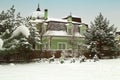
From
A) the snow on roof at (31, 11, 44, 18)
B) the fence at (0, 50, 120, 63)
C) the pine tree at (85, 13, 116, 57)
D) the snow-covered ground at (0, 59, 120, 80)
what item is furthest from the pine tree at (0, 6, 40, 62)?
the snow on roof at (31, 11, 44, 18)

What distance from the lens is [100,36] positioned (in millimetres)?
31234

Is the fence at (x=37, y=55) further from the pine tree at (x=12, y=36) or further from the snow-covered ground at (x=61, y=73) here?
the snow-covered ground at (x=61, y=73)

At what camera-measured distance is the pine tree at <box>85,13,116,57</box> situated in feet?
102

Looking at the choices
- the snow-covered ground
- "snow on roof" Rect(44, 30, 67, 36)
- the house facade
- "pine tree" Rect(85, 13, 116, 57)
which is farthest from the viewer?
the house facade

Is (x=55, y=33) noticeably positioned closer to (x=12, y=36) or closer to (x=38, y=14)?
(x=38, y=14)

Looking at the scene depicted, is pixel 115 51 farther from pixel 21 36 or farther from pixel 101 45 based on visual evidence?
pixel 21 36

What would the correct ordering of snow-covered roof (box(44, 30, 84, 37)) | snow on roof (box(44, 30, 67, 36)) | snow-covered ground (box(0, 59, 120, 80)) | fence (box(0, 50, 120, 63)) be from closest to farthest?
1. snow-covered ground (box(0, 59, 120, 80))
2. fence (box(0, 50, 120, 63))
3. snow on roof (box(44, 30, 67, 36))
4. snow-covered roof (box(44, 30, 84, 37))

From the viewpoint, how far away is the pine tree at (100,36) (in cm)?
3107

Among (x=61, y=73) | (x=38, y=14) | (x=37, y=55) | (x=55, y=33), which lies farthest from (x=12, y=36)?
(x=38, y=14)

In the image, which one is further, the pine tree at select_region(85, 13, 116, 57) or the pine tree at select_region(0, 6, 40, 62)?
the pine tree at select_region(85, 13, 116, 57)

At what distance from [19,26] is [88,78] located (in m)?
12.7

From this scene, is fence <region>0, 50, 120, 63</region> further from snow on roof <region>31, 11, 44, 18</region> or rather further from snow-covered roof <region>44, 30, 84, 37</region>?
snow on roof <region>31, 11, 44, 18</region>

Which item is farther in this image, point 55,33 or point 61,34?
point 61,34

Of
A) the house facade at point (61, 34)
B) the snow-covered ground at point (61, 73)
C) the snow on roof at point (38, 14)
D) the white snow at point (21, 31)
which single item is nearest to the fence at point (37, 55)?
the white snow at point (21, 31)
